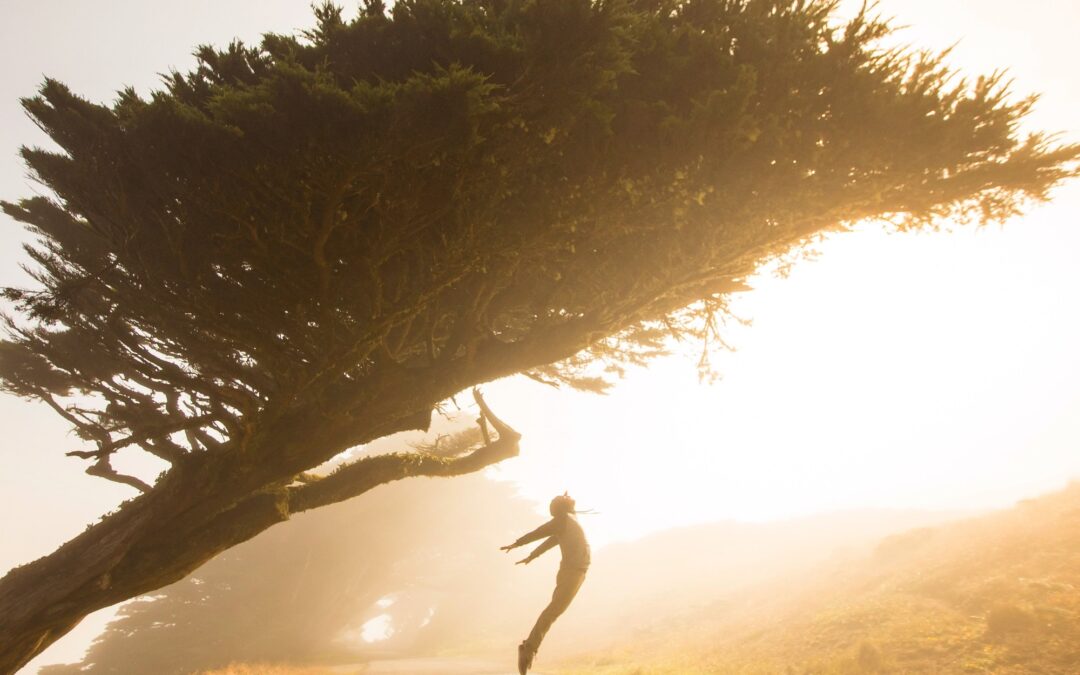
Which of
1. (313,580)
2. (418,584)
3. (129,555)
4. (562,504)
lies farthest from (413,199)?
(418,584)

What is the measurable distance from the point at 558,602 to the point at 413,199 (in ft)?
16.9

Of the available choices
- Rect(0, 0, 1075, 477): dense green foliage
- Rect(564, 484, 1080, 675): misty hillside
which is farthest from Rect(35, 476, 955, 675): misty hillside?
Rect(0, 0, 1075, 477): dense green foliage

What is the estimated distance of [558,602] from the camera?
19.5 ft

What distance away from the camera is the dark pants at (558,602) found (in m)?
5.73

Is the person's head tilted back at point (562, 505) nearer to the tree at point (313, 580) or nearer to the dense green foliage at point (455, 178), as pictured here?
the dense green foliage at point (455, 178)

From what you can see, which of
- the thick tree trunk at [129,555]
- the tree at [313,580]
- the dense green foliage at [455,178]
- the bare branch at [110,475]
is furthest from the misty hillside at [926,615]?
the tree at [313,580]

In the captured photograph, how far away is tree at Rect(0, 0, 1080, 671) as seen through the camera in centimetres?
423

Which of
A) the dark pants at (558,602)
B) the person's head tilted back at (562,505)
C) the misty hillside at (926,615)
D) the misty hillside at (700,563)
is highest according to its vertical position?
the person's head tilted back at (562,505)

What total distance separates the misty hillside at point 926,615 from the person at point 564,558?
25.2ft

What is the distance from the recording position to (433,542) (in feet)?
105

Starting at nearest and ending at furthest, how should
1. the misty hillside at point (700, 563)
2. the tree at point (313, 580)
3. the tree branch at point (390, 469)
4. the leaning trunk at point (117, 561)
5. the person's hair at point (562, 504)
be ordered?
the leaning trunk at point (117, 561) → the person's hair at point (562, 504) → the tree branch at point (390, 469) → the tree at point (313, 580) → the misty hillside at point (700, 563)

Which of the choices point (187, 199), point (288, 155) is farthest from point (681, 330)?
point (187, 199)

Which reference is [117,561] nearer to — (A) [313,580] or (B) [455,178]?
(B) [455,178]

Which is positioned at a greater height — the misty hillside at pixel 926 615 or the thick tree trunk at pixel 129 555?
the thick tree trunk at pixel 129 555
